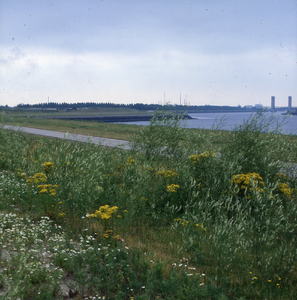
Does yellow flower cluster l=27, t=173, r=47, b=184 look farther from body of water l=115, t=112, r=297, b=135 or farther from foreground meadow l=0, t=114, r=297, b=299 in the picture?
body of water l=115, t=112, r=297, b=135

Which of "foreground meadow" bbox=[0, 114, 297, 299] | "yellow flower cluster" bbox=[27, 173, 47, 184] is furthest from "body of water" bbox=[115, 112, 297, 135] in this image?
"yellow flower cluster" bbox=[27, 173, 47, 184]

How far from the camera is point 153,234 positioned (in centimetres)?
545

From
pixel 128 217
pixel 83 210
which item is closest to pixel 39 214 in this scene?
pixel 83 210

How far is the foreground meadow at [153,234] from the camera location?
3.62 metres

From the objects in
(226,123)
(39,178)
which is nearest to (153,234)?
(39,178)

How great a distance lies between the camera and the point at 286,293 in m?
3.71

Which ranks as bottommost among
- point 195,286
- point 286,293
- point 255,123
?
point 286,293

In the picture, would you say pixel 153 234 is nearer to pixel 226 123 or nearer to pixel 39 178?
pixel 39 178

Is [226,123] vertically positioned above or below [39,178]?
above

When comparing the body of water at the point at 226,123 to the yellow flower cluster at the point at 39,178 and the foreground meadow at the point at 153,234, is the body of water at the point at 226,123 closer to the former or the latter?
the foreground meadow at the point at 153,234

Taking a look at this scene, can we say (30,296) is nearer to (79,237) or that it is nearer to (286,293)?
(79,237)

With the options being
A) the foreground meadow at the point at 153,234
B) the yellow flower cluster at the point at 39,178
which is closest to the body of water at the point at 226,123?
the foreground meadow at the point at 153,234

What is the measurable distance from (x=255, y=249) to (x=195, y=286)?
5.10ft

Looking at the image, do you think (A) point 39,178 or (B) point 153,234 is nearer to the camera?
(B) point 153,234
